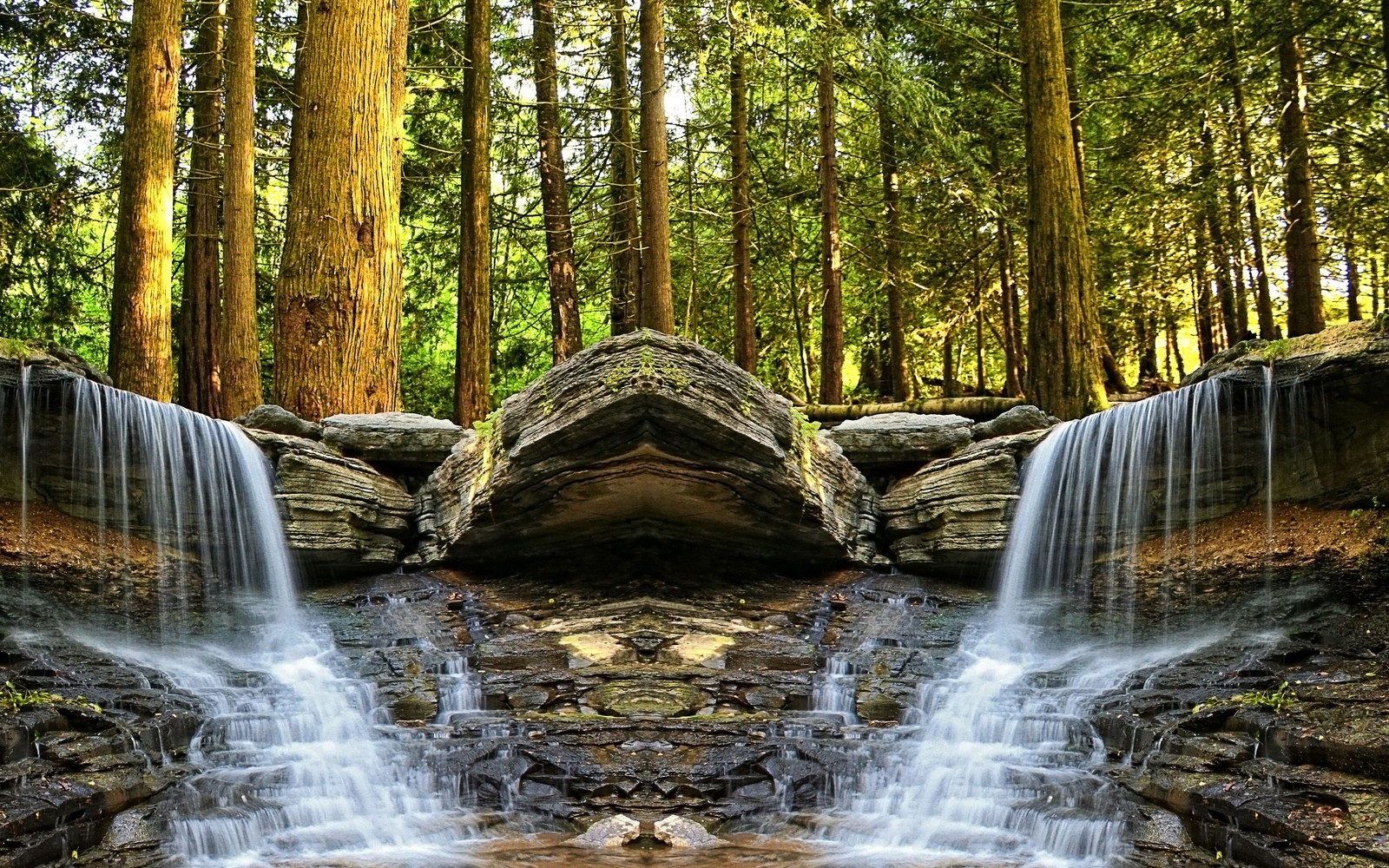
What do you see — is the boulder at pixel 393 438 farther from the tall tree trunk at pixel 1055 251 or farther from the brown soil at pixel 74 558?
the tall tree trunk at pixel 1055 251

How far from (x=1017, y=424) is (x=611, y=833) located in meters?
6.55

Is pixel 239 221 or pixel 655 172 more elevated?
pixel 239 221

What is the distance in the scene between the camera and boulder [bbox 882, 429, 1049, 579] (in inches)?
392

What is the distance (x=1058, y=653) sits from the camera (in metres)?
8.91

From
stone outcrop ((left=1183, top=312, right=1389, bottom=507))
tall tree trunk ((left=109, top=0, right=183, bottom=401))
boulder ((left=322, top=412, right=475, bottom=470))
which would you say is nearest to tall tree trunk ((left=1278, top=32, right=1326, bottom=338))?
stone outcrop ((left=1183, top=312, right=1389, bottom=507))

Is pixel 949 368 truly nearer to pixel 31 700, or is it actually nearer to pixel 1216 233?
pixel 1216 233

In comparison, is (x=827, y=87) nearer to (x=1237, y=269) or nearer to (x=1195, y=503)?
(x=1237, y=269)

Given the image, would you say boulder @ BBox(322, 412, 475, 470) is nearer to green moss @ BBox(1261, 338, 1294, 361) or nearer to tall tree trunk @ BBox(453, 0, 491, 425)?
tall tree trunk @ BBox(453, 0, 491, 425)

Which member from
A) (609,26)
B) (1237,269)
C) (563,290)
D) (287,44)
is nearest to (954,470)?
(563,290)

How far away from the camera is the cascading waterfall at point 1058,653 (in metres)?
6.30

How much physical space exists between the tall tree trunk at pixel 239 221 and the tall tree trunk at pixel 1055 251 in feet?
33.0

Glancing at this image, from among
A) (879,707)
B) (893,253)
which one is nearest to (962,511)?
(879,707)

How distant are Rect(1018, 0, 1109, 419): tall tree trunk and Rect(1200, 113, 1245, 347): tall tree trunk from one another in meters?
5.03

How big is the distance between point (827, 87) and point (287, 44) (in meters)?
8.73
